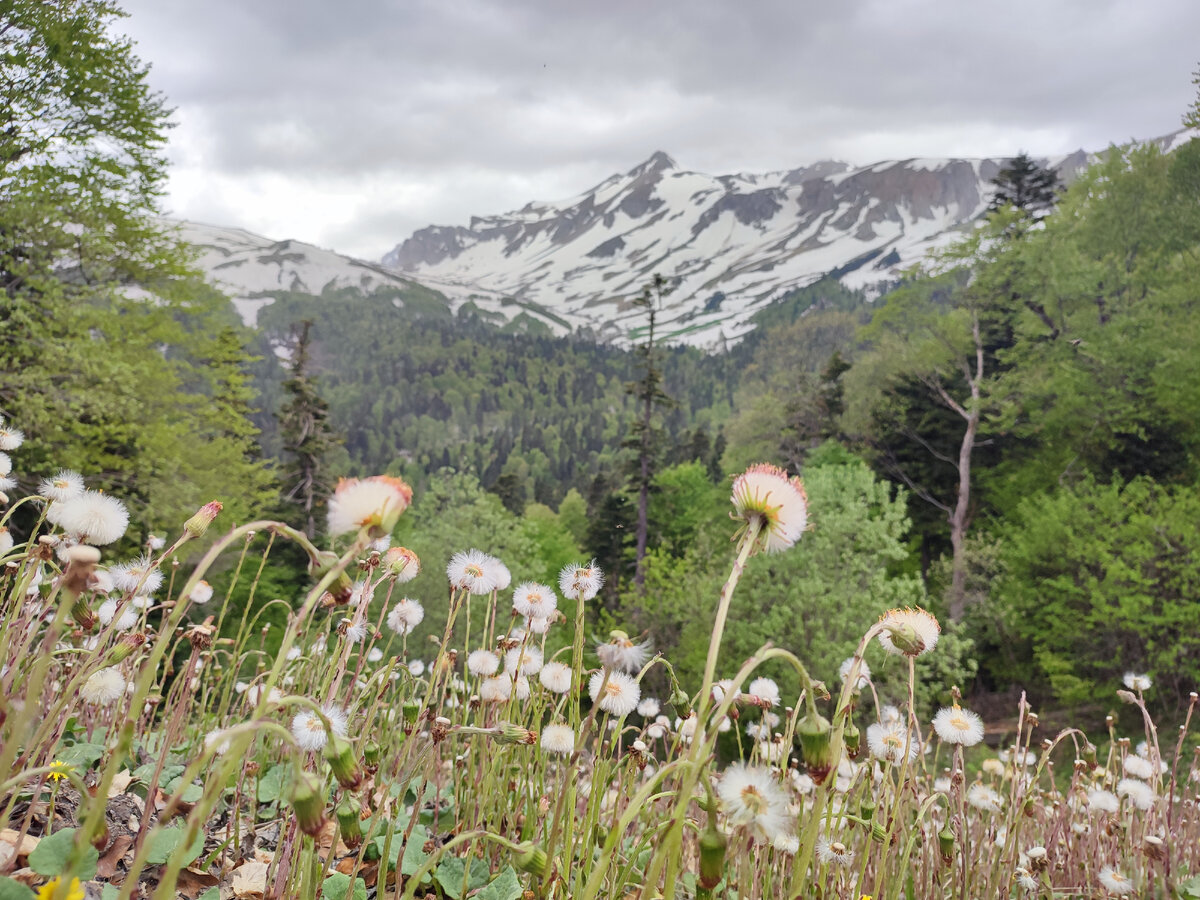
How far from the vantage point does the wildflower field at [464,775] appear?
110 centimetres

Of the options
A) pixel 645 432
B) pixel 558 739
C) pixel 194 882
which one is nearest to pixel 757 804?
pixel 558 739

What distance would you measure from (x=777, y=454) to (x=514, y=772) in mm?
31095

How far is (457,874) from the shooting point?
221cm

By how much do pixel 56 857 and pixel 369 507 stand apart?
136 cm

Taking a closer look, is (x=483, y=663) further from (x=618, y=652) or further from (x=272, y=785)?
(x=618, y=652)

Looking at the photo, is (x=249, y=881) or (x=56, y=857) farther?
(x=249, y=881)

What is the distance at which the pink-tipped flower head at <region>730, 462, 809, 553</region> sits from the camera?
4.27 ft

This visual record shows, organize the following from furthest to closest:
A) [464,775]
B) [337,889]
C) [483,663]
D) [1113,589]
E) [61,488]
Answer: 1. [1113,589]
2. [464,775]
3. [483,663]
4. [61,488]
5. [337,889]

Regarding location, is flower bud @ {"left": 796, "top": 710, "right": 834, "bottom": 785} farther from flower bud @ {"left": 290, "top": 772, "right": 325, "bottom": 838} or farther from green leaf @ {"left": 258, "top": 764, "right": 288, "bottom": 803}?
green leaf @ {"left": 258, "top": 764, "right": 288, "bottom": 803}

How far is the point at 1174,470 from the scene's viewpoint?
71.7ft

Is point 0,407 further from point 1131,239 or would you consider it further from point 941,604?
point 1131,239

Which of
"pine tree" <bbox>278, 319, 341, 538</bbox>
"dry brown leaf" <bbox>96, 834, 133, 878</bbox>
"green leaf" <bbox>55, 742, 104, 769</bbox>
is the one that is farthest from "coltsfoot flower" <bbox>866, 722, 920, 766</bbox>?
"pine tree" <bbox>278, 319, 341, 538</bbox>

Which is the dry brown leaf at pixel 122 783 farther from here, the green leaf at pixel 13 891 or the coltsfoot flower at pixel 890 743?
the coltsfoot flower at pixel 890 743

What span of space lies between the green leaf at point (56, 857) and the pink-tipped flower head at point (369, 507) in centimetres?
112
